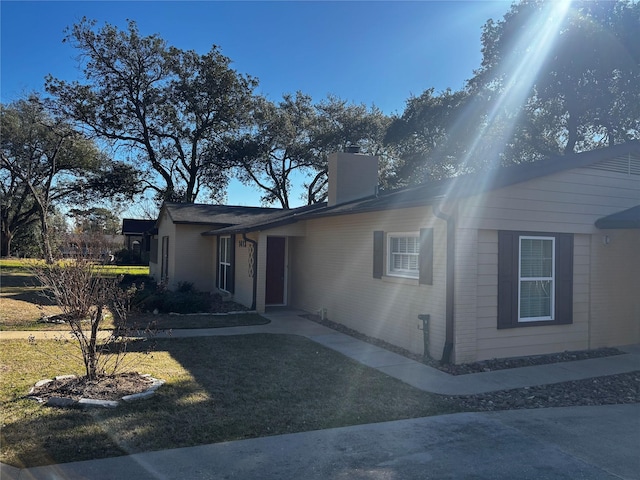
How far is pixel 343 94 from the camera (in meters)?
32.5

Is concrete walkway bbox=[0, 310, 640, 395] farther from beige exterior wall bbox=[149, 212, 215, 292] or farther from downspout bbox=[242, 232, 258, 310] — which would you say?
Answer: beige exterior wall bbox=[149, 212, 215, 292]

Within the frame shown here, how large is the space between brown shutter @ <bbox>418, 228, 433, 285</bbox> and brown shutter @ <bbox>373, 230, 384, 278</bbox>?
134cm

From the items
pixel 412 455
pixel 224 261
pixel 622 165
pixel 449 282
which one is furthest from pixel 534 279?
pixel 224 261

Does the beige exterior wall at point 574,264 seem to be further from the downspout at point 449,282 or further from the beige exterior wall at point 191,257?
the beige exterior wall at point 191,257

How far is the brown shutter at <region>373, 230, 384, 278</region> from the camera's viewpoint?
387 inches

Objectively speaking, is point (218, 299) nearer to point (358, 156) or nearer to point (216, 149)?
point (358, 156)

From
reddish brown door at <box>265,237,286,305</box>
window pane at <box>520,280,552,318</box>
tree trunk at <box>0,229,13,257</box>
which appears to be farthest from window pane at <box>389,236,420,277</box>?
tree trunk at <box>0,229,13,257</box>

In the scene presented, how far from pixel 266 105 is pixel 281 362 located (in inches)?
995

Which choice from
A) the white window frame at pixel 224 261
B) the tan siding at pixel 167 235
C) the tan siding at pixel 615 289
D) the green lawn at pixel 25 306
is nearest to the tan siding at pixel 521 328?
the tan siding at pixel 615 289

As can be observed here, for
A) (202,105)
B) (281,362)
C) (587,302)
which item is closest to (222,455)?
(281,362)

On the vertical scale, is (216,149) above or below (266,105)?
below

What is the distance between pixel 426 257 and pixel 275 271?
7.09 meters

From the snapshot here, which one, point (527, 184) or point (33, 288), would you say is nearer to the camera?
point (527, 184)

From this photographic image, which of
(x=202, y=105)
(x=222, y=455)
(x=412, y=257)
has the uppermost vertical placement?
(x=202, y=105)
